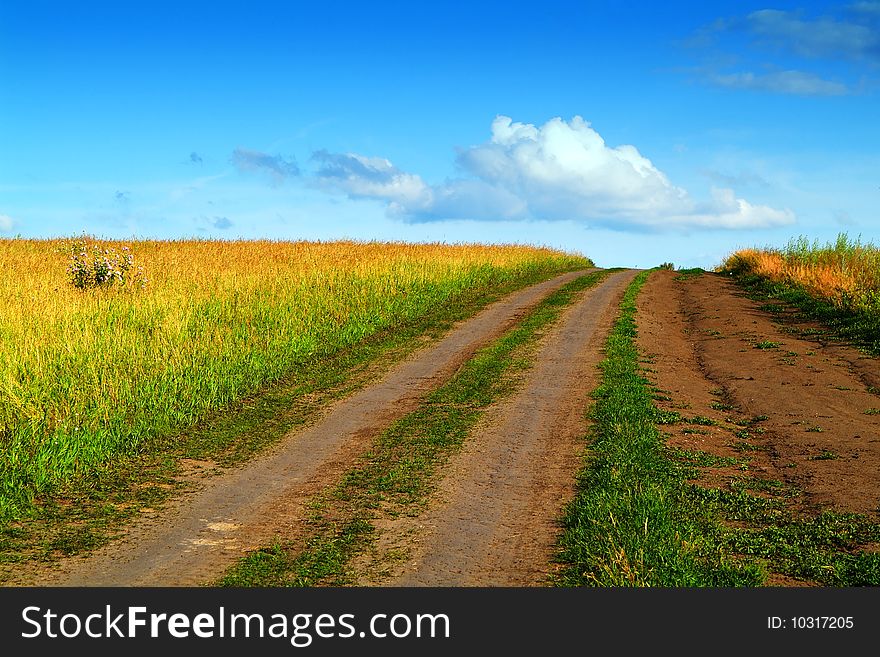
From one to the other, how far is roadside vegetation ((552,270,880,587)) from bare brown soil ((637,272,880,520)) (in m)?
0.28

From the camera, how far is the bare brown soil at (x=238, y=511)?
20.2ft

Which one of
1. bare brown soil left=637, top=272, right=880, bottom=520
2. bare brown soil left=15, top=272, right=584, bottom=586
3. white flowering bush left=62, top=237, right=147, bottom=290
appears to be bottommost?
bare brown soil left=15, top=272, right=584, bottom=586

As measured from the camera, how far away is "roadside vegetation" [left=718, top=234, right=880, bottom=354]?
17.7m

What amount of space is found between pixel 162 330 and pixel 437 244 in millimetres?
27789

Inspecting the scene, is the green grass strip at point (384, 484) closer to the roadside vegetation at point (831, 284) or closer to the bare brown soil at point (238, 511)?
the bare brown soil at point (238, 511)

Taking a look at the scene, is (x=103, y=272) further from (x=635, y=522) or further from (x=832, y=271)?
(x=832, y=271)

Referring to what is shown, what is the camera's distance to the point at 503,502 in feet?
25.2

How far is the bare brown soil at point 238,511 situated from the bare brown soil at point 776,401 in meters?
4.21

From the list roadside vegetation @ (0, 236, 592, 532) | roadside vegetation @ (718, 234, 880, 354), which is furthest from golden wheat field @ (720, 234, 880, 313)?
roadside vegetation @ (0, 236, 592, 532)

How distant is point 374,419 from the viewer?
36.0 ft

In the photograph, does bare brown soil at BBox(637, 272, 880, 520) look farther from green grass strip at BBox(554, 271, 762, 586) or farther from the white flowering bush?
the white flowering bush
